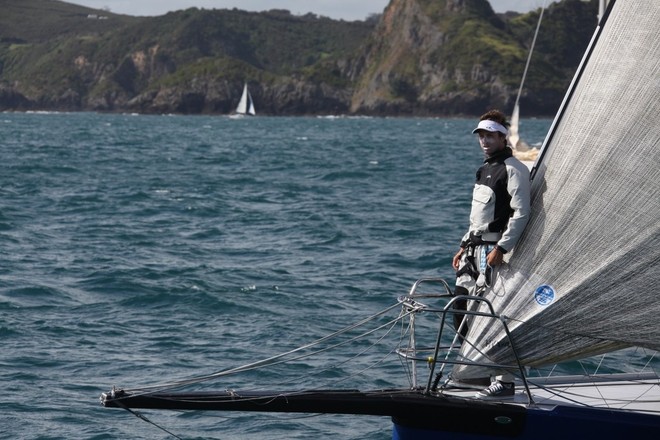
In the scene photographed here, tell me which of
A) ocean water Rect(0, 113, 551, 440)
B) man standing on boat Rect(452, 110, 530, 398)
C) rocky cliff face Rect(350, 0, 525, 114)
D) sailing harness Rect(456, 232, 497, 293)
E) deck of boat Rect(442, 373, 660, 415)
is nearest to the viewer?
deck of boat Rect(442, 373, 660, 415)

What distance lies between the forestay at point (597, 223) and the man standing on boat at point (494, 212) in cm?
11

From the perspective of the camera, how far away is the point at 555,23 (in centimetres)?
19812

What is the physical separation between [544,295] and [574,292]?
0.19 metres

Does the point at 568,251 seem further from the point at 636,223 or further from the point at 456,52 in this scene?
the point at 456,52

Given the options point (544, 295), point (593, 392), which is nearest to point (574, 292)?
point (544, 295)

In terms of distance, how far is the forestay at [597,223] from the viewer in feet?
22.1

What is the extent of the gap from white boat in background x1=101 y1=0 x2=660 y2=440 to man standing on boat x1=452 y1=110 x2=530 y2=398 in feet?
0.31

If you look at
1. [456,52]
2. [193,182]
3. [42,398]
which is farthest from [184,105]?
[42,398]

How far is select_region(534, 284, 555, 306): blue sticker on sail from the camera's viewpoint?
7016 mm

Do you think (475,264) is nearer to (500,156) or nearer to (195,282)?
(500,156)

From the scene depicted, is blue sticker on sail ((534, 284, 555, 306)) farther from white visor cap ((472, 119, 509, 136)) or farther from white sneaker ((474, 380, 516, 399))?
white visor cap ((472, 119, 509, 136))

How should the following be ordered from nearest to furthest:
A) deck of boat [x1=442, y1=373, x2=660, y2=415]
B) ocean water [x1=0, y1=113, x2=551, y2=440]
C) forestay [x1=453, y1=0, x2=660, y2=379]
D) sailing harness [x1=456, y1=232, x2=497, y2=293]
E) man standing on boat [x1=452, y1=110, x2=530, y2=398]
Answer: forestay [x1=453, y1=0, x2=660, y2=379] → deck of boat [x1=442, y1=373, x2=660, y2=415] → man standing on boat [x1=452, y1=110, x2=530, y2=398] → sailing harness [x1=456, y1=232, x2=497, y2=293] → ocean water [x1=0, y1=113, x2=551, y2=440]

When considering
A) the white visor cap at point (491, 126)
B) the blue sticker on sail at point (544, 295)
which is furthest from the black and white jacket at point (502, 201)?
the blue sticker on sail at point (544, 295)

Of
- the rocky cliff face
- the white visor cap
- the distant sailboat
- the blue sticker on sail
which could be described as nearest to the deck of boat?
the blue sticker on sail
